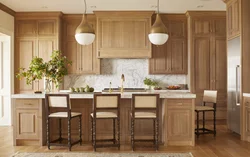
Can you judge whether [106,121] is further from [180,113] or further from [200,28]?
[200,28]

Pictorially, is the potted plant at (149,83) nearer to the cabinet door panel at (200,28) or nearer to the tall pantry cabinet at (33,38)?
the cabinet door panel at (200,28)

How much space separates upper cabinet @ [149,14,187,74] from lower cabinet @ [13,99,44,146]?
3566mm

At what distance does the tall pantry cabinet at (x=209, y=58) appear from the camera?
746cm

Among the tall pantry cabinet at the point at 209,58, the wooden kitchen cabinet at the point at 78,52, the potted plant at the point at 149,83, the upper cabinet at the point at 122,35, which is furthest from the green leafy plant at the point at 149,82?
the wooden kitchen cabinet at the point at 78,52

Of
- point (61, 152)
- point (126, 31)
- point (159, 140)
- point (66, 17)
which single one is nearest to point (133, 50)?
point (126, 31)

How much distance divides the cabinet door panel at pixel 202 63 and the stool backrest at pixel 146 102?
325 centimetres

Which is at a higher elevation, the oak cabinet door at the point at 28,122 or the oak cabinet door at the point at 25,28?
the oak cabinet door at the point at 25,28

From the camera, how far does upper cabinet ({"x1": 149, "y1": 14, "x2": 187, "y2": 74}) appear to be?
7684 mm

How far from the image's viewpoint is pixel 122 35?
7.48m

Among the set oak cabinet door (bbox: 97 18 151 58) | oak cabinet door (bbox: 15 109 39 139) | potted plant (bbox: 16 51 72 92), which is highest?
oak cabinet door (bbox: 97 18 151 58)

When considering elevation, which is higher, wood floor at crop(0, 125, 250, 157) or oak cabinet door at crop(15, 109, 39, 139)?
oak cabinet door at crop(15, 109, 39, 139)

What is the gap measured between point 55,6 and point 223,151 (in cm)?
486

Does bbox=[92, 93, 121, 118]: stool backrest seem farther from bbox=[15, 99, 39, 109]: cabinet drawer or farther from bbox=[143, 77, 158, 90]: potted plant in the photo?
bbox=[143, 77, 158, 90]: potted plant

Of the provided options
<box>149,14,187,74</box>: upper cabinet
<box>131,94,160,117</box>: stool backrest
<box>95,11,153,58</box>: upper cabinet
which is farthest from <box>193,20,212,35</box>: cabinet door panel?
<box>131,94,160,117</box>: stool backrest
